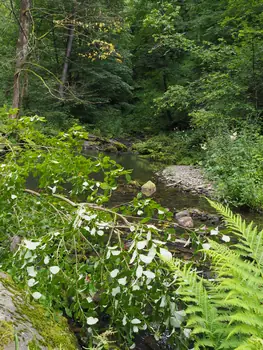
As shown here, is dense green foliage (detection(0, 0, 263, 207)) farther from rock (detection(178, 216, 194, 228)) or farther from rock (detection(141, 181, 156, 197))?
rock (detection(141, 181, 156, 197))

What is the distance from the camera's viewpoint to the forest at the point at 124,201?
5.22 ft

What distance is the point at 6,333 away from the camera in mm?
1297

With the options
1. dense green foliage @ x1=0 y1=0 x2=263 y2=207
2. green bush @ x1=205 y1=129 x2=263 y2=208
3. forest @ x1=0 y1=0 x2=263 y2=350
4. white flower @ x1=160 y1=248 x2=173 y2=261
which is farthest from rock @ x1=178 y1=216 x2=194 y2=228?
white flower @ x1=160 y1=248 x2=173 y2=261

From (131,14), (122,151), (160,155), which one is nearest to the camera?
(160,155)

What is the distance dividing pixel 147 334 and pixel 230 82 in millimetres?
10471

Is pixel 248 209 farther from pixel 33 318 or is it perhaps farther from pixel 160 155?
pixel 160 155

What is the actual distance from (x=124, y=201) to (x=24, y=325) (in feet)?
17.8

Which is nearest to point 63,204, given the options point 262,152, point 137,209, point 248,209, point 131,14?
point 137,209

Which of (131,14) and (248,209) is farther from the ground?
(131,14)

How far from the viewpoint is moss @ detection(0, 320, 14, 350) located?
1.26 m

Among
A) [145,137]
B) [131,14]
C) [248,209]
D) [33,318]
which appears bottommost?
[145,137]

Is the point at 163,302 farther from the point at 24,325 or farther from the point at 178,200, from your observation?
the point at 178,200

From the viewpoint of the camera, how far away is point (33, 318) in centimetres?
159

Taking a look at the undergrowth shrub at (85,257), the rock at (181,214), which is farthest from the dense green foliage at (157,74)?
the undergrowth shrub at (85,257)
